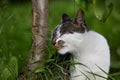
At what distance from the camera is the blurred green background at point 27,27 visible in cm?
321

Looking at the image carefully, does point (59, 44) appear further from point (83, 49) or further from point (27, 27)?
point (27, 27)

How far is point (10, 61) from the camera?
3621mm

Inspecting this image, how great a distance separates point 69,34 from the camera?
129 inches

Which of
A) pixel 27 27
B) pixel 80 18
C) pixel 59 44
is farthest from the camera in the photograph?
pixel 27 27

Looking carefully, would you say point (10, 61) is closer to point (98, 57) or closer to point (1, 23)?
point (1, 23)

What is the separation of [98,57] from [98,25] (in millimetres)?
2435

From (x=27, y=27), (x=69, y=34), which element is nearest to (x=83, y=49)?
(x=69, y=34)

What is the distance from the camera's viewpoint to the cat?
3.31m

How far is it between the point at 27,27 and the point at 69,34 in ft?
10.6

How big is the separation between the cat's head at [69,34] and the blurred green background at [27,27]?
0.09 metres

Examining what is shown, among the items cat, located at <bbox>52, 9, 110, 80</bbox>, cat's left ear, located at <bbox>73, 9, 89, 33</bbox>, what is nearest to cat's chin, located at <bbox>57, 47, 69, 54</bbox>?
cat, located at <bbox>52, 9, 110, 80</bbox>

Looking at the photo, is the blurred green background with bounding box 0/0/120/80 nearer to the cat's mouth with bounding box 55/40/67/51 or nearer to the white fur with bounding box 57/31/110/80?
the white fur with bounding box 57/31/110/80

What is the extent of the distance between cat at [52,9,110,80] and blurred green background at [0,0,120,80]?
0.09 metres

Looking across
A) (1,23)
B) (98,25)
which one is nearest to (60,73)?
(1,23)
